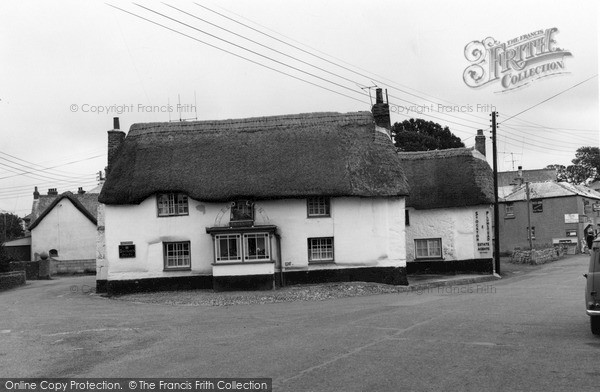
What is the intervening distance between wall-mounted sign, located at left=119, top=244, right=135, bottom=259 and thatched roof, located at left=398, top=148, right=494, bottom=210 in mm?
15568

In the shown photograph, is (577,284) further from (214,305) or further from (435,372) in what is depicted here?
(435,372)

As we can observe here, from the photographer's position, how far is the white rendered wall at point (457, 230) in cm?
3825

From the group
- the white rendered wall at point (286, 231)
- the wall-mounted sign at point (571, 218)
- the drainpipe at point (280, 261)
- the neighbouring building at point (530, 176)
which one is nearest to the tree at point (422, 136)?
the neighbouring building at point (530, 176)

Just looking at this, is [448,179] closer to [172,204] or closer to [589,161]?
[172,204]

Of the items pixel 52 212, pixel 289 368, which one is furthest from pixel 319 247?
pixel 52 212

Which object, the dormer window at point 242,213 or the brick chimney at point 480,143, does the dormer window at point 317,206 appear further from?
the brick chimney at point 480,143

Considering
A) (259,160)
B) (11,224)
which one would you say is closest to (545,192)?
(259,160)

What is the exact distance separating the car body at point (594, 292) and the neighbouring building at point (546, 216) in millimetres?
49204

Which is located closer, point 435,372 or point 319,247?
point 435,372

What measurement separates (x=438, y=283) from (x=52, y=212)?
35.5m

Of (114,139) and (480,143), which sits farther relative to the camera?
(480,143)

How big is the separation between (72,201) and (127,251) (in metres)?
25.8

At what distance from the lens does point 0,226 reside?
3236 inches

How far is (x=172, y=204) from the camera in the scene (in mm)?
31125
